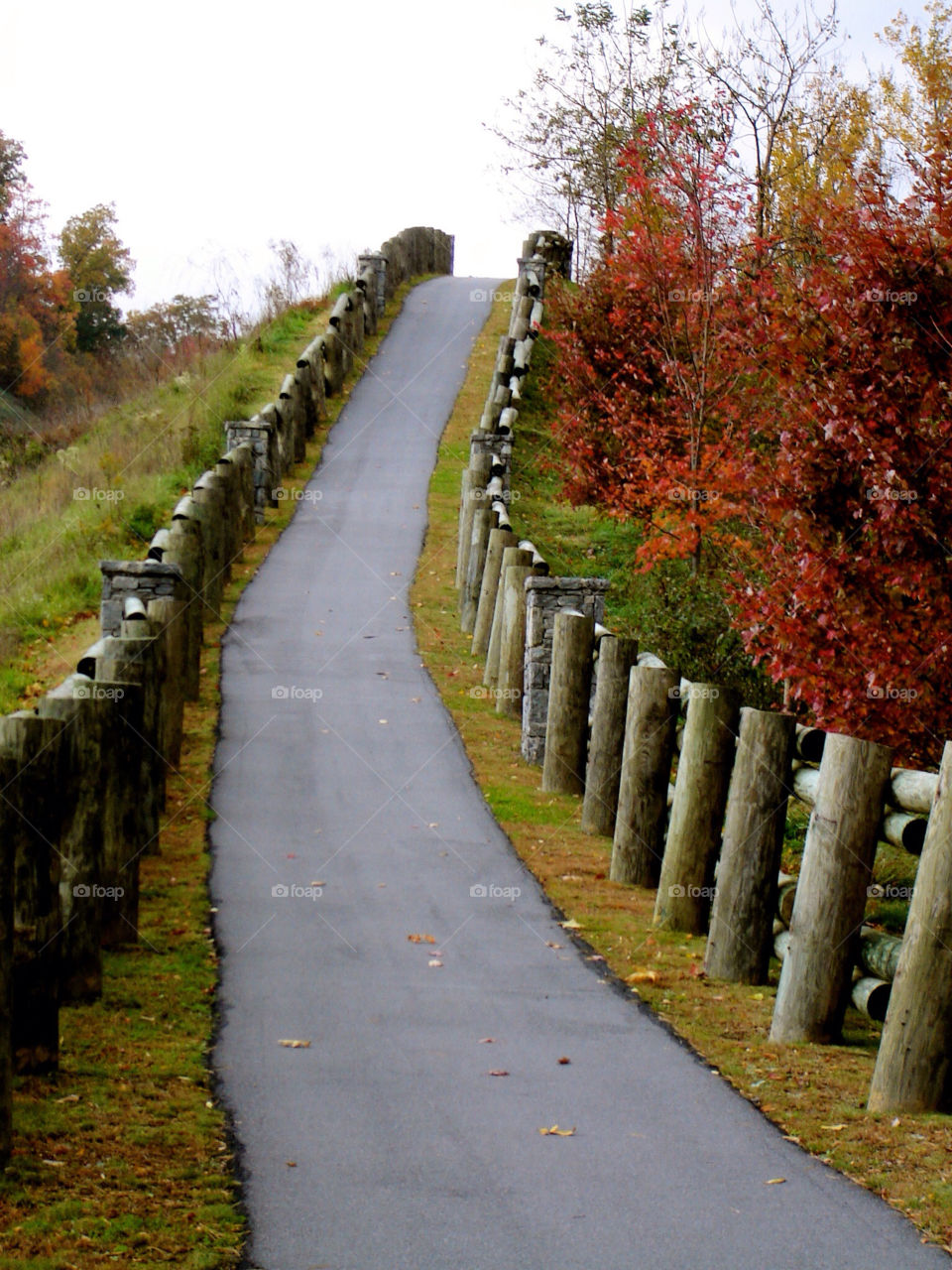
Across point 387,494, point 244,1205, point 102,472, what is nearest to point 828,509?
point 244,1205

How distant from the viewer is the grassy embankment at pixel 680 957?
6.35 m

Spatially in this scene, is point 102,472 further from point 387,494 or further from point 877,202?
point 877,202

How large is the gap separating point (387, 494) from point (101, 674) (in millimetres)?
15731

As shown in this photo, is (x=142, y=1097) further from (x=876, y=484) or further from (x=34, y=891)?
(x=876, y=484)

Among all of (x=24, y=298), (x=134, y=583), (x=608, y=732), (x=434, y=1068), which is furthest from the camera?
(x=24, y=298)

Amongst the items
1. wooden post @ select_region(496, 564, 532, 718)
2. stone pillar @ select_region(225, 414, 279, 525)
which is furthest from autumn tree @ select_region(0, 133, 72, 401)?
wooden post @ select_region(496, 564, 532, 718)

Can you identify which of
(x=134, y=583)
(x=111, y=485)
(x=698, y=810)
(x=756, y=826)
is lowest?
(x=111, y=485)

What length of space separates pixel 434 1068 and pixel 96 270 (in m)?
52.6

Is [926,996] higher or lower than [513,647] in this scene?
higher

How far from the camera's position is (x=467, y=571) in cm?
2003

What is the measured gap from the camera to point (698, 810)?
9.62m

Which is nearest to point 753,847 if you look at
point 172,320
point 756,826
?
point 756,826

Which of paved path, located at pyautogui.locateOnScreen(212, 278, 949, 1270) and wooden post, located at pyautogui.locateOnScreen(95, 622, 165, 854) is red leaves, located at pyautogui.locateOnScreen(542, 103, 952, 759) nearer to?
paved path, located at pyautogui.locateOnScreen(212, 278, 949, 1270)

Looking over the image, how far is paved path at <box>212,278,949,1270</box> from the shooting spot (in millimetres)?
5562
